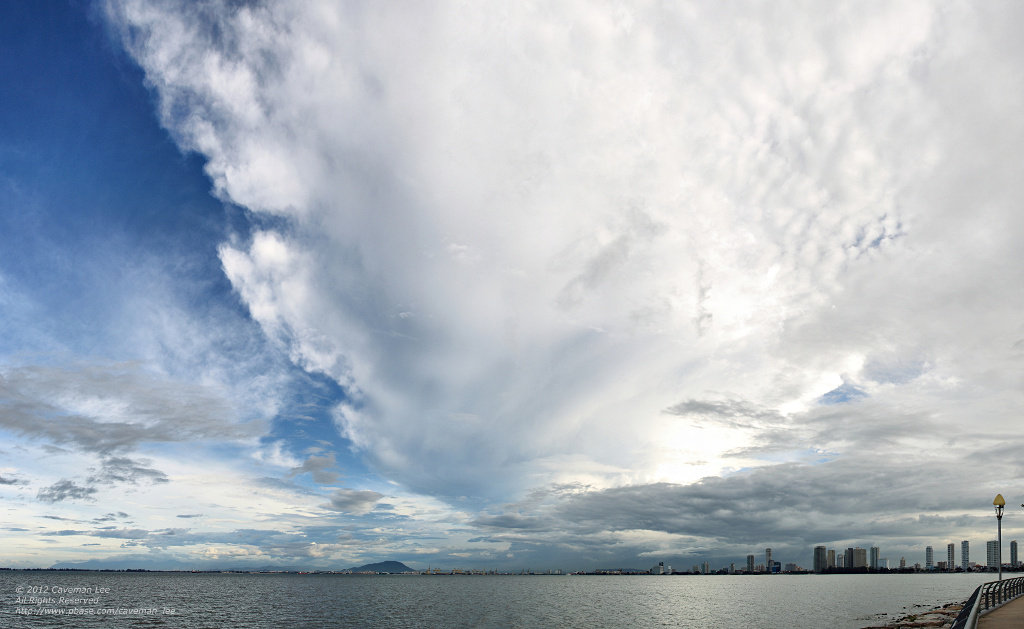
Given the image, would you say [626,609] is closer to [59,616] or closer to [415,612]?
[415,612]

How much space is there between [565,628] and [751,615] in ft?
120

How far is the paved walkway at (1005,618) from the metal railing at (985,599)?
50cm

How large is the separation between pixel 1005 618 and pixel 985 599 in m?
6.00

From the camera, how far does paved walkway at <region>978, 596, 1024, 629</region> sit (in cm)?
3181

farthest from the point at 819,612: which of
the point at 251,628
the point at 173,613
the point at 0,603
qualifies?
the point at 0,603

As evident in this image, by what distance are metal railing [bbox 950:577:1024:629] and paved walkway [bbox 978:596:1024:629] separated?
0.50 metres

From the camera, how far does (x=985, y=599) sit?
40.2 metres

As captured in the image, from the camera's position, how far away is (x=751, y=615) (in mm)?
84812

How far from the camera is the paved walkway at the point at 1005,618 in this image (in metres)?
31.8

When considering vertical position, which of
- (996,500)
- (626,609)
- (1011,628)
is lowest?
(626,609)

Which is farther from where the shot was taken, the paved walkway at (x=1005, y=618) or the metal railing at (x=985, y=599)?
the paved walkway at (x=1005, y=618)

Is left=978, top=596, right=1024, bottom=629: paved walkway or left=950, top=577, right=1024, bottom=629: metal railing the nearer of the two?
left=950, top=577, right=1024, bottom=629: metal railing

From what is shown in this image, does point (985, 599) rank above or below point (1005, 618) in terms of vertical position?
below

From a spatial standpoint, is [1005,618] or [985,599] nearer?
[1005,618]
